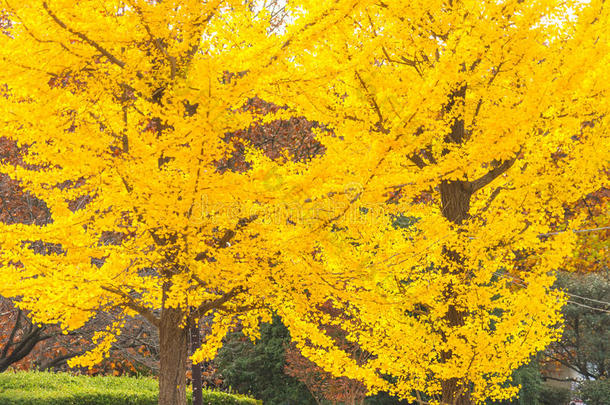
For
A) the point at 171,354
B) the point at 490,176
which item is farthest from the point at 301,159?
the point at 490,176

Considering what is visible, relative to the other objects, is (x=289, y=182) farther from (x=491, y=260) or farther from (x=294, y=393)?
(x=294, y=393)

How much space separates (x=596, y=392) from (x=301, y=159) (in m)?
14.9

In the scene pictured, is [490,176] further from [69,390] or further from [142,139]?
[69,390]

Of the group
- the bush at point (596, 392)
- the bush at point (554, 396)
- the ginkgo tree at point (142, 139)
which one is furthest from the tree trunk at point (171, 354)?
the bush at point (554, 396)

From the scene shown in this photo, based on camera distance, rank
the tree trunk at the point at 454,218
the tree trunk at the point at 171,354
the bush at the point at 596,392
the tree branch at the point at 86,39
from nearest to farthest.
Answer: the tree branch at the point at 86,39, the tree trunk at the point at 171,354, the tree trunk at the point at 454,218, the bush at the point at 596,392

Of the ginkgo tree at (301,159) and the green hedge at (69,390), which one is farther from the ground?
the ginkgo tree at (301,159)

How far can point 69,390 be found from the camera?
10.2m

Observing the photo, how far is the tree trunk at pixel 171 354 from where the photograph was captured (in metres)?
6.86

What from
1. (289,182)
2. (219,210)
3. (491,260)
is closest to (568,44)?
(491,260)

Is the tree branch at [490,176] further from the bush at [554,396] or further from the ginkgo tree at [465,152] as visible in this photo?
the bush at [554,396]

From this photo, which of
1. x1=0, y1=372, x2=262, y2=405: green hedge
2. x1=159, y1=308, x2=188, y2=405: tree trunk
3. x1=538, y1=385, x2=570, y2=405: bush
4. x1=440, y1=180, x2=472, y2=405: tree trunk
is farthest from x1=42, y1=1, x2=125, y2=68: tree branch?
x1=538, y1=385, x2=570, y2=405: bush

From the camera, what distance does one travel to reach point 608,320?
60.8 feet

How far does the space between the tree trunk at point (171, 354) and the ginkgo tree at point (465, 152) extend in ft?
5.48

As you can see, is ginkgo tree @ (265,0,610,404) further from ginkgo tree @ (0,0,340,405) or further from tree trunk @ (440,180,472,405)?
ginkgo tree @ (0,0,340,405)
